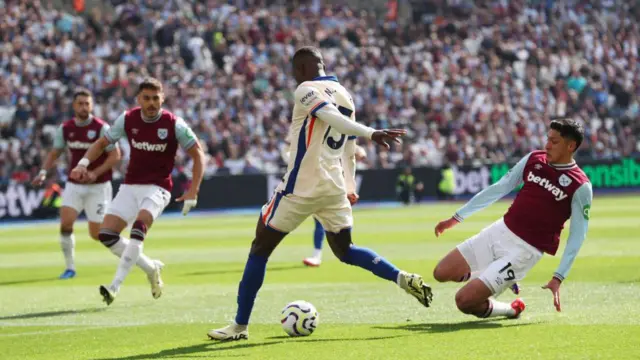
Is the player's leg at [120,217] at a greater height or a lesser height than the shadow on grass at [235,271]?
greater

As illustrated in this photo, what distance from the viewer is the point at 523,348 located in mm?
7738

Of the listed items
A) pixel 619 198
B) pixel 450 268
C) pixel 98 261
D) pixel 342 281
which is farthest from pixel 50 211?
pixel 450 268

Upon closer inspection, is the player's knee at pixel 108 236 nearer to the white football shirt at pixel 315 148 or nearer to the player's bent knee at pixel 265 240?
the player's bent knee at pixel 265 240

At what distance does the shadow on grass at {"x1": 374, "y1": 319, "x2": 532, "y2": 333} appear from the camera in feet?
29.4

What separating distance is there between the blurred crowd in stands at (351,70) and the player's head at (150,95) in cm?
1883

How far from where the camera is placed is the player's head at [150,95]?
11.8 meters

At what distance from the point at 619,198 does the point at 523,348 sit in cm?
2631

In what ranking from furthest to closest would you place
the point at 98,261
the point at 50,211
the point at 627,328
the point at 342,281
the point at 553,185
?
the point at 50,211 → the point at 98,261 → the point at 342,281 → the point at 553,185 → the point at 627,328

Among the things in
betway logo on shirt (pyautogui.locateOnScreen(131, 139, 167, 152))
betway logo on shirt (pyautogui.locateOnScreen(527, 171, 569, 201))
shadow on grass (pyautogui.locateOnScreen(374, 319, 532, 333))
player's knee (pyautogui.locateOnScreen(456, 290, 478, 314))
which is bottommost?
shadow on grass (pyautogui.locateOnScreen(374, 319, 532, 333))

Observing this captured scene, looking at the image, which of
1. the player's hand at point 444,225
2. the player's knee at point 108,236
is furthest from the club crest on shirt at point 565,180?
the player's knee at point 108,236

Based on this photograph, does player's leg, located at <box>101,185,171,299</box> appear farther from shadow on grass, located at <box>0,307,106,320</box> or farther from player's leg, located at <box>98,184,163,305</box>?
shadow on grass, located at <box>0,307,106,320</box>

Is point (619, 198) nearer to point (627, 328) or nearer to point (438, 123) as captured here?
point (438, 123)

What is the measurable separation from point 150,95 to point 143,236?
1451 millimetres

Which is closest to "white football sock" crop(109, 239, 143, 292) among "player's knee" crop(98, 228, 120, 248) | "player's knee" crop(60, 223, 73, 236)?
"player's knee" crop(98, 228, 120, 248)
